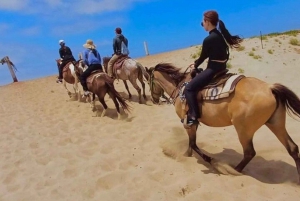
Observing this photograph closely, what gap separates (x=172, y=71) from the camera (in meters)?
5.64

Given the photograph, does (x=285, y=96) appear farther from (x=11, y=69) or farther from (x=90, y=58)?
(x=11, y=69)

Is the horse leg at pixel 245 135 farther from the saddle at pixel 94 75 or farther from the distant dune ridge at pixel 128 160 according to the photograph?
the saddle at pixel 94 75

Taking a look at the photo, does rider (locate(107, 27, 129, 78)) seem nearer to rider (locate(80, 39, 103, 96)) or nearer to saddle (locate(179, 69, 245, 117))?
rider (locate(80, 39, 103, 96))

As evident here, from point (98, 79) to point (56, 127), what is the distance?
1.89 metres

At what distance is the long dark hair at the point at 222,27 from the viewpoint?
4411 millimetres

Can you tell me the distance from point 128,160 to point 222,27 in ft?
9.61

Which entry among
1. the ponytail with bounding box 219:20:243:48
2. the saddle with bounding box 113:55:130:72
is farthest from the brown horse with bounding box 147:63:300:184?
the saddle with bounding box 113:55:130:72

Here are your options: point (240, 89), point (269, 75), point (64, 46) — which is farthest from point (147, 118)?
point (269, 75)

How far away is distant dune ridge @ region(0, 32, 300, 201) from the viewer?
4184 mm

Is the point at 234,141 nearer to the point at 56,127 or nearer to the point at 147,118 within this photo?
the point at 147,118

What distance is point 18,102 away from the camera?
12.4 m

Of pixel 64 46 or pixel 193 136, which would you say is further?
pixel 64 46

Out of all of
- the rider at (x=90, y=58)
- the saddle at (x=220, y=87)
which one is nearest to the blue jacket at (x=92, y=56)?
the rider at (x=90, y=58)

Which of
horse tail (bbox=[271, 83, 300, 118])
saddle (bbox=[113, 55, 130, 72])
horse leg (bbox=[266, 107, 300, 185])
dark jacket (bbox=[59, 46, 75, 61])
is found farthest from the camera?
dark jacket (bbox=[59, 46, 75, 61])
